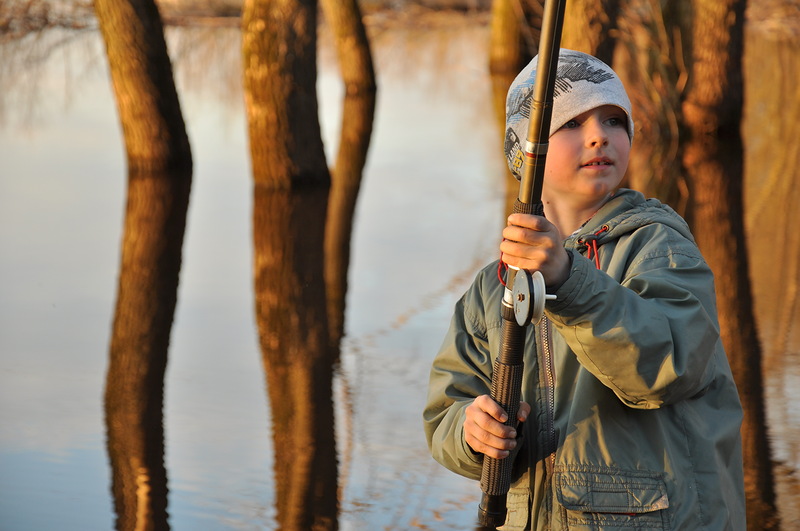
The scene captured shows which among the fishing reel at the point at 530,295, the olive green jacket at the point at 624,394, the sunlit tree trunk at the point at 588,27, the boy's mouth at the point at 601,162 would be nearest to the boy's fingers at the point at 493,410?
the olive green jacket at the point at 624,394

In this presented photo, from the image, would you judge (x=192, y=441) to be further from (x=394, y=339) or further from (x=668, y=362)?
(x=668, y=362)

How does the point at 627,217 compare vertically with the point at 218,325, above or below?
above

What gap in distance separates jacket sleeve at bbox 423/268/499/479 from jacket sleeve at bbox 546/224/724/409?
0.39m

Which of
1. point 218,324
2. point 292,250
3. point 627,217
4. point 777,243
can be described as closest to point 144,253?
point 292,250

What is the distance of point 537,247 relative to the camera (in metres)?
1.96

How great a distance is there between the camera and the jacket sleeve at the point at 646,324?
2021mm

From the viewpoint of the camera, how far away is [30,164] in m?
12.6

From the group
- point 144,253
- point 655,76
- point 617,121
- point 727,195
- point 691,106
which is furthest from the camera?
point 691,106

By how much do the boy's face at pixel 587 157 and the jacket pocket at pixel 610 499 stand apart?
560mm

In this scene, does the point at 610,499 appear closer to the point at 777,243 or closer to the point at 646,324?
the point at 646,324

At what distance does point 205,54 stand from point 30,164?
335 inches

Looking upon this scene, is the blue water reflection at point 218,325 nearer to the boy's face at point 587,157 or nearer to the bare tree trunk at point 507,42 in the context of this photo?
the boy's face at point 587,157

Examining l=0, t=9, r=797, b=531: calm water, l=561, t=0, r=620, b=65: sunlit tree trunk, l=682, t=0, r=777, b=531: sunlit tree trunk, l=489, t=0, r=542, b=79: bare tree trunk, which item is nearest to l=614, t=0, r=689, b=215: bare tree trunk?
l=682, t=0, r=777, b=531: sunlit tree trunk

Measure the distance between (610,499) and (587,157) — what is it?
0.67 meters
